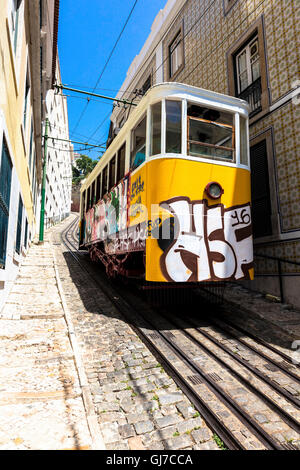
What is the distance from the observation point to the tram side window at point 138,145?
6.07 meters

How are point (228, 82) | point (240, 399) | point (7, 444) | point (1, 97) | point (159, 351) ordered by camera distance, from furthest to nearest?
1. point (228, 82)
2. point (1, 97)
3. point (159, 351)
4. point (240, 399)
5. point (7, 444)

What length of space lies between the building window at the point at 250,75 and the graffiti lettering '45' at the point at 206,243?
15.1 feet

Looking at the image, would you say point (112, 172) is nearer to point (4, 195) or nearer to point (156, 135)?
point (156, 135)

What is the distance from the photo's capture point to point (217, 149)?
5926 millimetres

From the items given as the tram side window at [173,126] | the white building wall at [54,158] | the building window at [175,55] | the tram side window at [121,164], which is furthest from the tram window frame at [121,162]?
the white building wall at [54,158]

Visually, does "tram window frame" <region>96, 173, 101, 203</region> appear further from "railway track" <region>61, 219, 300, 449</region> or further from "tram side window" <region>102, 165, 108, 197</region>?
"railway track" <region>61, 219, 300, 449</region>

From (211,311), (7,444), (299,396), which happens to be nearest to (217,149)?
(211,311)

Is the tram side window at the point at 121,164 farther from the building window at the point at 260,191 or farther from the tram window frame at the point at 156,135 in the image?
the building window at the point at 260,191

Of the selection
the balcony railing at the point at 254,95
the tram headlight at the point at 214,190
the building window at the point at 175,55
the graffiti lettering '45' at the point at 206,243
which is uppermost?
the building window at the point at 175,55

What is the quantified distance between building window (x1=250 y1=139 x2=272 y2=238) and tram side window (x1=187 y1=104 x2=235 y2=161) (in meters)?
2.38

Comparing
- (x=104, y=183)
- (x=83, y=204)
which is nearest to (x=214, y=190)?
(x=104, y=183)

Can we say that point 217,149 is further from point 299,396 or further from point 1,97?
point 299,396

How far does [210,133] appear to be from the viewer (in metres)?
5.98

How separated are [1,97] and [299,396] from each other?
20.3 ft
